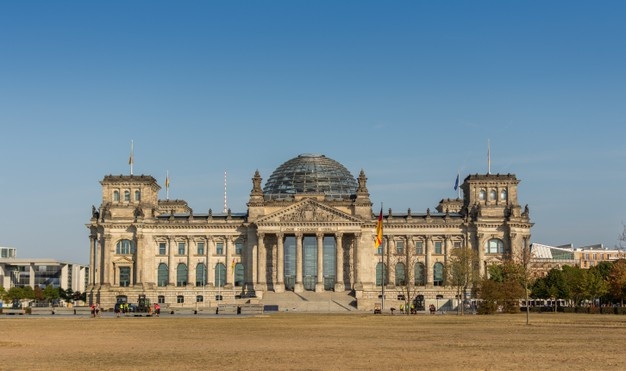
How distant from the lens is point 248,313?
125m

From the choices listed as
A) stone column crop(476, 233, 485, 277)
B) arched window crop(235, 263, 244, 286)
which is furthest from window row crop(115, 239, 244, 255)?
stone column crop(476, 233, 485, 277)

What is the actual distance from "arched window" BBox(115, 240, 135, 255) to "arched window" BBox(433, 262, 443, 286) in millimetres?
55774

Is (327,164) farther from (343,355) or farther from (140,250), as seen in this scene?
(343,355)

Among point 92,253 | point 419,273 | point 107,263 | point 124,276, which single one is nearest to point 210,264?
point 124,276

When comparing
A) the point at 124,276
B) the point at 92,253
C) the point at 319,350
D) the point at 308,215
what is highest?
the point at 308,215

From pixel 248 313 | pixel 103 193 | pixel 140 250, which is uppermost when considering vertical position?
pixel 103 193

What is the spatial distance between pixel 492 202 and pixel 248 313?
64338mm

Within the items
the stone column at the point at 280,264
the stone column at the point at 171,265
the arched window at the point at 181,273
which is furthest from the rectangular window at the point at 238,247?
the stone column at the point at 171,265

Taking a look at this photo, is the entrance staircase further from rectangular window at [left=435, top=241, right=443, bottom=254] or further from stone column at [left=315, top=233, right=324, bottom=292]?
rectangular window at [left=435, top=241, right=443, bottom=254]

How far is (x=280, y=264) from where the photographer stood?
168125mm

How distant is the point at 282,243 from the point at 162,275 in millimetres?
24015

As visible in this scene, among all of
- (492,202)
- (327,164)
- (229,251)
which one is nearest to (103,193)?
(229,251)

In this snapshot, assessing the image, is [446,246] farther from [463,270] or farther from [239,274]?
[239,274]

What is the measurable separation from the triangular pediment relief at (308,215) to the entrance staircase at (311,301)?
12.8 m
